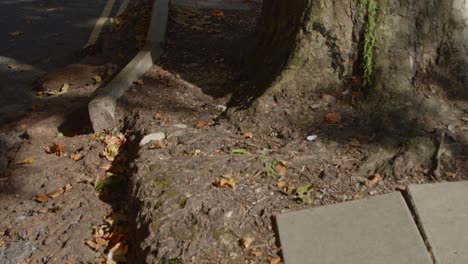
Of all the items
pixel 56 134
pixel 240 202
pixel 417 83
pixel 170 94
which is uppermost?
pixel 417 83

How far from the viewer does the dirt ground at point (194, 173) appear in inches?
147

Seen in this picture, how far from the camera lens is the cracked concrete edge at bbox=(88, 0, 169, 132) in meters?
5.54

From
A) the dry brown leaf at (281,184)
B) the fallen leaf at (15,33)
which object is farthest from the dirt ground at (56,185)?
the fallen leaf at (15,33)

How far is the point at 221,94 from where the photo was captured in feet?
18.5

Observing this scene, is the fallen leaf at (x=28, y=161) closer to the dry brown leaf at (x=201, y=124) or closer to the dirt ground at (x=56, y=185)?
the dirt ground at (x=56, y=185)

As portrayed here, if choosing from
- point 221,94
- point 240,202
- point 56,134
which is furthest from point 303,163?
point 56,134

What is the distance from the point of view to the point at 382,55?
177 inches

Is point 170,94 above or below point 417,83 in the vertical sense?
below

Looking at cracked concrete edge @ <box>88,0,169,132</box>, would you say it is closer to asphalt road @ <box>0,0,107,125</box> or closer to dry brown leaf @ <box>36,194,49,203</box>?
dry brown leaf @ <box>36,194,49,203</box>

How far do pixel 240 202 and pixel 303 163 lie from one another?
557 mm

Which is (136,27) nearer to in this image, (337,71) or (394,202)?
(337,71)

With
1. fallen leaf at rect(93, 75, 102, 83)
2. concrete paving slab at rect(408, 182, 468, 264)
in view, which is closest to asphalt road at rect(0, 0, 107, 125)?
fallen leaf at rect(93, 75, 102, 83)

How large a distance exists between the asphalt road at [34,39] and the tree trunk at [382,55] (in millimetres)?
3263

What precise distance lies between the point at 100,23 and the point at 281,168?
658 cm
